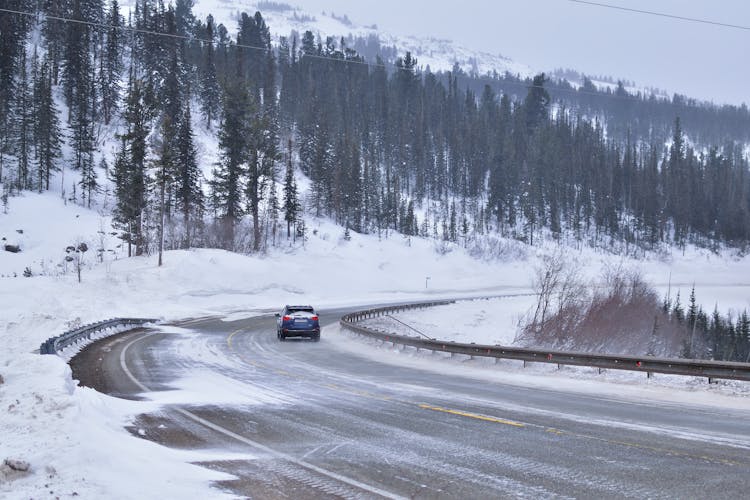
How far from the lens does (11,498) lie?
5496 mm

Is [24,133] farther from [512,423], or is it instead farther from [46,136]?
[512,423]

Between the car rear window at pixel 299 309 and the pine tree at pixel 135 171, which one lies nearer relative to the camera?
the car rear window at pixel 299 309

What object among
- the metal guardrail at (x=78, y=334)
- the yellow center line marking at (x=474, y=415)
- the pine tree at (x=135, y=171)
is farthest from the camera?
the pine tree at (x=135, y=171)

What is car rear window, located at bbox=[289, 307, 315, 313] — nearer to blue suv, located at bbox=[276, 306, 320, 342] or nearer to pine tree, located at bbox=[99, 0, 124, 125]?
blue suv, located at bbox=[276, 306, 320, 342]

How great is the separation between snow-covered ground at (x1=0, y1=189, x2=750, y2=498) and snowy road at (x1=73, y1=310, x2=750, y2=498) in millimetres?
1207

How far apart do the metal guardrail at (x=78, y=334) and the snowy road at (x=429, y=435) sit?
1300 millimetres

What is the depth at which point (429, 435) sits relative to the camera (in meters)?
9.50

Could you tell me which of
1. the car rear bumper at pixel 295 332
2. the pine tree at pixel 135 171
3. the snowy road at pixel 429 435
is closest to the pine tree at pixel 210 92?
the pine tree at pixel 135 171

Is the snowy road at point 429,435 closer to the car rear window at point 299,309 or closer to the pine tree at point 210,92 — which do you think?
the car rear window at point 299,309

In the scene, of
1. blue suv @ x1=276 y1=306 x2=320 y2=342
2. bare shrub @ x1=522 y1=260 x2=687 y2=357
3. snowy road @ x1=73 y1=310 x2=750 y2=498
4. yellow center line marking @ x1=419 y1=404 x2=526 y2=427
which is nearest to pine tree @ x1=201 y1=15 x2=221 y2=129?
bare shrub @ x1=522 y1=260 x2=687 y2=357

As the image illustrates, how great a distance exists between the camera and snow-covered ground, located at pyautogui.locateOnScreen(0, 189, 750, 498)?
6.92 meters

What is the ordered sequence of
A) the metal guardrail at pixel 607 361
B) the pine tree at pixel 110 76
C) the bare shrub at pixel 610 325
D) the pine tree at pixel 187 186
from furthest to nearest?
the pine tree at pixel 110 76 → the pine tree at pixel 187 186 → the bare shrub at pixel 610 325 → the metal guardrail at pixel 607 361

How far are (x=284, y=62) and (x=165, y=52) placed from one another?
1581 inches

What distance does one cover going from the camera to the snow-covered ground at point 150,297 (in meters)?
6.92
